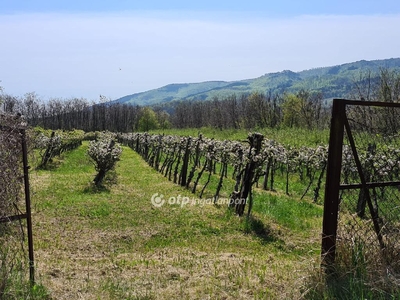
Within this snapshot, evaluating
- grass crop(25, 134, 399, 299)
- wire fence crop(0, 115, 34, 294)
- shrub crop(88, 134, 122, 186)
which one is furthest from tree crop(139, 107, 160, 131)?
wire fence crop(0, 115, 34, 294)

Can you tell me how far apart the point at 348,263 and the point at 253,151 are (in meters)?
5.16

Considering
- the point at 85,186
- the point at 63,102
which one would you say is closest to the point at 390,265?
the point at 85,186

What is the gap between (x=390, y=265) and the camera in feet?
13.1

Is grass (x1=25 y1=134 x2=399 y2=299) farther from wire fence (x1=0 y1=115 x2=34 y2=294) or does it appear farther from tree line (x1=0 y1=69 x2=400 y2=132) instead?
tree line (x1=0 y1=69 x2=400 y2=132)

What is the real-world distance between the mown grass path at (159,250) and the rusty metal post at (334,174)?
1.44ft

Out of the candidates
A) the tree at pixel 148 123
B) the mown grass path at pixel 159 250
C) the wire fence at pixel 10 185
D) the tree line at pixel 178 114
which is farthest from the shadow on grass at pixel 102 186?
the tree at pixel 148 123

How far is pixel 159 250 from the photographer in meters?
6.66

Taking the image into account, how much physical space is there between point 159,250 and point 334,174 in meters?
3.71

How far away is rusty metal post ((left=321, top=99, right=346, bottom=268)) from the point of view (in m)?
4.01

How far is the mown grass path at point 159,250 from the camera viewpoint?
14.7 ft

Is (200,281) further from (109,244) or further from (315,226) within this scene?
(315,226)

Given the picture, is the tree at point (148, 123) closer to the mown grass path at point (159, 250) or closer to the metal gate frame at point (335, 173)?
the mown grass path at point (159, 250)

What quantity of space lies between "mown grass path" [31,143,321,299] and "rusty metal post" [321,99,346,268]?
44cm

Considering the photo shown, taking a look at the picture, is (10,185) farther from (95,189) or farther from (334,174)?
(95,189)
